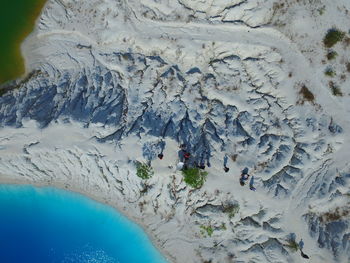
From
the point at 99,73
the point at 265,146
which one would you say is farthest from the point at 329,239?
the point at 99,73

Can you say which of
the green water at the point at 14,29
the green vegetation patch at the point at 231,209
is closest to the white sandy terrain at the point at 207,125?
the green vegetation patch at the point at 231,209


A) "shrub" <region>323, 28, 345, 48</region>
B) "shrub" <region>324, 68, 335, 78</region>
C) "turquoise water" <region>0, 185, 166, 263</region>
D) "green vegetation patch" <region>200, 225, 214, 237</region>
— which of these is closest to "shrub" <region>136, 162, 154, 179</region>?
"turquoise water" <region>0, 185, 166, 263</region>

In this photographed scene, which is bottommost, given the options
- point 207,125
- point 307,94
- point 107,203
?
point 107,203

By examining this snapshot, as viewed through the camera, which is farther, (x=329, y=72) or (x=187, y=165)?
(x=187, y=165)

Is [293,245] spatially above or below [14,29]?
below

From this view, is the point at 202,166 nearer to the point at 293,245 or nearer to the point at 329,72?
the point at 293,245

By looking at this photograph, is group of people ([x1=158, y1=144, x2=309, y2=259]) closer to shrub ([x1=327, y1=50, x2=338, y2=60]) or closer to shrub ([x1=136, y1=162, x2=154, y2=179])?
shrub ([x1=136, y1=162, x2=154, y2=179])

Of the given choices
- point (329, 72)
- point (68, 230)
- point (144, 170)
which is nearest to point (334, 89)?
point (329, 72)
